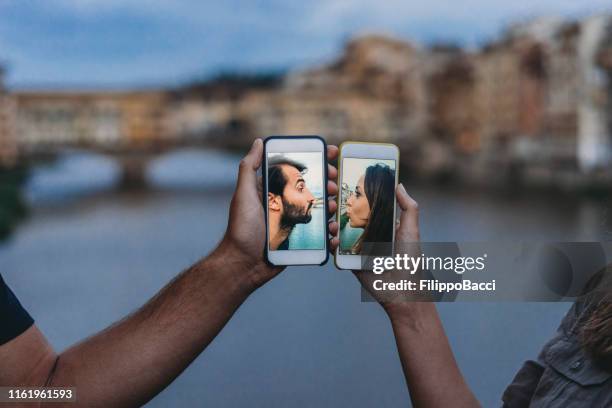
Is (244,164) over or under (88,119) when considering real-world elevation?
over

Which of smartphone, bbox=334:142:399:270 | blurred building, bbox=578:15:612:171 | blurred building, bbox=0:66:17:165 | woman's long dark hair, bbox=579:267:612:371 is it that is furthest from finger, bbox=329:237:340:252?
blurred building, bbox=0:66:17:165

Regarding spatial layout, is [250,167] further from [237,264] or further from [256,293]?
[256,293]

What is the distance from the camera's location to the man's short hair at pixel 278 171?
0.41 metres

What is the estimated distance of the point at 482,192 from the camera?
998cm

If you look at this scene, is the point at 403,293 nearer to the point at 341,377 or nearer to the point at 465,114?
the point at 341,377

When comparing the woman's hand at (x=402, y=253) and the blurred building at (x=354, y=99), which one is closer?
the woman's hand at (x=402, y=253)

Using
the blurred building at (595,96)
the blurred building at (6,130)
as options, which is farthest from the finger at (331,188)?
the blurred building at (6,130)

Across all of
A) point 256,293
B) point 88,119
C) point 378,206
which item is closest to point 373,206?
point 378,206

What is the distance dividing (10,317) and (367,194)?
159 mm

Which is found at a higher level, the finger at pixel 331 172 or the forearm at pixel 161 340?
the finger at pixel 331 172

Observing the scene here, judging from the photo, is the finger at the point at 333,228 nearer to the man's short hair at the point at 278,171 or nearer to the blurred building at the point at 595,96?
the man's short hair at the point at 278,171

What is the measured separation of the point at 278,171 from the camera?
0.41 m

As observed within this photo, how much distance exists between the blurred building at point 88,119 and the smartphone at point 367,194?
29.4ft

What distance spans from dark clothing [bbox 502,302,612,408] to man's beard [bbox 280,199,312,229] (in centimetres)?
12
